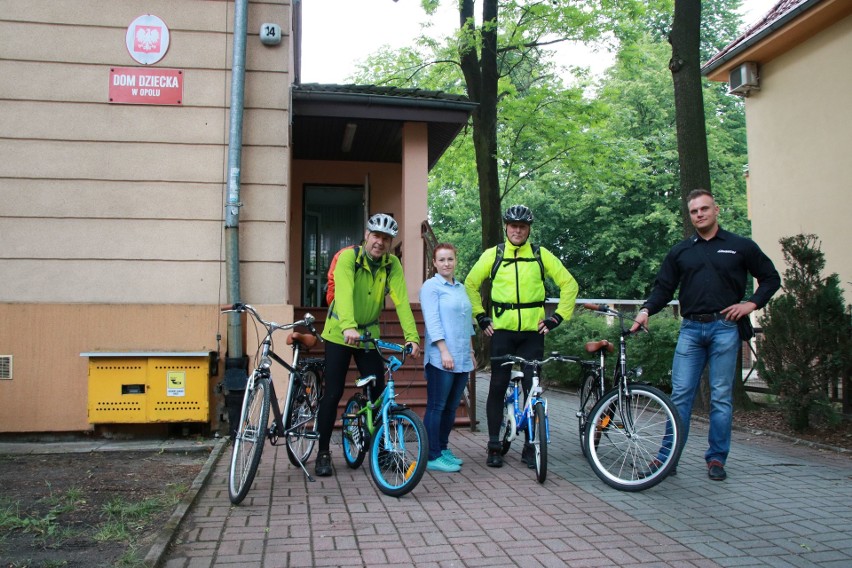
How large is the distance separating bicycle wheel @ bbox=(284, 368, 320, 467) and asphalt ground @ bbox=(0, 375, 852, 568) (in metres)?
0.17

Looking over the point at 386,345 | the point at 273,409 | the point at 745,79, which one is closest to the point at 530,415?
the point at 386,345

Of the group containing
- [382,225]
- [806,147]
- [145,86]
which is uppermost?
[806,147]

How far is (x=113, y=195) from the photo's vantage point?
764cm

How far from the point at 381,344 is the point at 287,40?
422 centimetres

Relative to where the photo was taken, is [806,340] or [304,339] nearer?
[304,339]

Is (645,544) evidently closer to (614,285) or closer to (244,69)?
(244,69)

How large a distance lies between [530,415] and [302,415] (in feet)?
5.65

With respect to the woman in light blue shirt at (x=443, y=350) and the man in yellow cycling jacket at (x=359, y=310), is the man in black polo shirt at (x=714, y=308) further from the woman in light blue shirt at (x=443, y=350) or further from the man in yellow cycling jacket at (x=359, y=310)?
the man in yellow cycling jacket at (x=359, y=310)

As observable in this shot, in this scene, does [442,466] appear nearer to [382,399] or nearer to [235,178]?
[382,399]

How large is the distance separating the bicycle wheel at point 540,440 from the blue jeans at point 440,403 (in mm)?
654

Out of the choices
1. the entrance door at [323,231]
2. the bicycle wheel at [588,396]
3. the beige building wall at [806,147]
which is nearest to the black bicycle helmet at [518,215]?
the bicycle wheel at [588,396]

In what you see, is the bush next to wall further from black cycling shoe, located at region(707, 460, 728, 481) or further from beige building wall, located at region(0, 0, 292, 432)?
beige building wall, located at region(0, 0, 292, 432)

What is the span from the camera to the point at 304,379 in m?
5.85

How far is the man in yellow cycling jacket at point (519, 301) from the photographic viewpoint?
5859 millimetres
